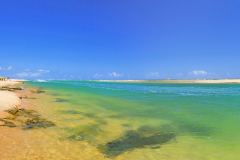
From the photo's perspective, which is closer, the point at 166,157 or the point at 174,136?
the point at 166,157

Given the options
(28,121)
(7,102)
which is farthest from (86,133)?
(7,102)

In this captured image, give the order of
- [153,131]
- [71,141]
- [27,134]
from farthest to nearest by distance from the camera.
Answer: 1. [153,131]
2. [27,134]
3. [71,141]

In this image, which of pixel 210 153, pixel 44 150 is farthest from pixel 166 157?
pixel 44 150

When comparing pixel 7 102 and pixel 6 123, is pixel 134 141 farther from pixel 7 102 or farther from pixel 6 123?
pixel 7 102

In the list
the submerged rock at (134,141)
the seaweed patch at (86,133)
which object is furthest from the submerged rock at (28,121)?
the submerged rock at (134,141)

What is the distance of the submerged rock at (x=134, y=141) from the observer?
12691 millimetres

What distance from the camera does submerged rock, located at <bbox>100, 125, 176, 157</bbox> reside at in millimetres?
12691

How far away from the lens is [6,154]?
1161 cm

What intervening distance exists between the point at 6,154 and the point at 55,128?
5.99 m

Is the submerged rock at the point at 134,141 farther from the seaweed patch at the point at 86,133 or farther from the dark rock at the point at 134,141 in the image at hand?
the seaweed patch at the point at 86,133

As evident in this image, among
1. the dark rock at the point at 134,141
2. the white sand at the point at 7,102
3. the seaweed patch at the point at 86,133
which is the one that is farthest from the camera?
the white sand at the point at 7,102

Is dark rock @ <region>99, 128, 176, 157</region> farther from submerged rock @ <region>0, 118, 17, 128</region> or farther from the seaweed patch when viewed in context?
submerged rock @ <region>0, 118, 17, 128</region>

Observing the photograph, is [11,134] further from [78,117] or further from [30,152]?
[78,117]

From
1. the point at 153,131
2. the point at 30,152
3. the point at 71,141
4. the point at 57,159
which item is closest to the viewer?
the point at 57,159
